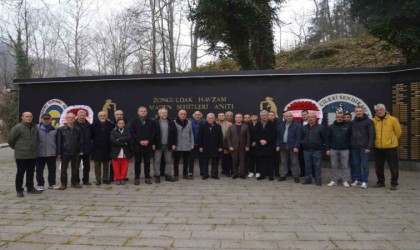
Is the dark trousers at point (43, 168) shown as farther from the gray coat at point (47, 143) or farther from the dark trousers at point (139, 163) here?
the dark trousers at point (139, 163)

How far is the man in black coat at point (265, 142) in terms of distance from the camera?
934 cm

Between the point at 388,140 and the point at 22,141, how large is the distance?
789 centimetres

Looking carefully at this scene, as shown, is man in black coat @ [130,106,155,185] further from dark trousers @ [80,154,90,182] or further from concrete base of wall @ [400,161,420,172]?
concrete base of wall @ [400,161,420,172]

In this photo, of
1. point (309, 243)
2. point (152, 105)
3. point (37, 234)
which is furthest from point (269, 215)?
point (152, 105)

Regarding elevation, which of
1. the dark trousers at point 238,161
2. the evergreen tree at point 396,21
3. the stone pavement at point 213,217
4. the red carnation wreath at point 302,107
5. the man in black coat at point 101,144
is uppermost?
the evergreen tree at point 396,21

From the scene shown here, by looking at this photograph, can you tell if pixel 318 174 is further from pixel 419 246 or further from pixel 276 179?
pixel 419 246

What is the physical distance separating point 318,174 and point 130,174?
515 centimetres

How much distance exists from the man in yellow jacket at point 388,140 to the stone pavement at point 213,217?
1.57 feet

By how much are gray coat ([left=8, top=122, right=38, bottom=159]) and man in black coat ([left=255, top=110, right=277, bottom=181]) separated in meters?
5.28

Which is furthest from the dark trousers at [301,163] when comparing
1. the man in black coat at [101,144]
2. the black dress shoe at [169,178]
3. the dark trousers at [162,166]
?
the man in black coat at [101,144]

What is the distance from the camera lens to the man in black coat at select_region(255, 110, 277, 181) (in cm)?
934

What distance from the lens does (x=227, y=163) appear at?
404 inches

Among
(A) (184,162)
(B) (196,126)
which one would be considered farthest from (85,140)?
(B) (196,126)

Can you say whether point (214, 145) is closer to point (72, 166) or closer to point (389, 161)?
point (72, 166)
